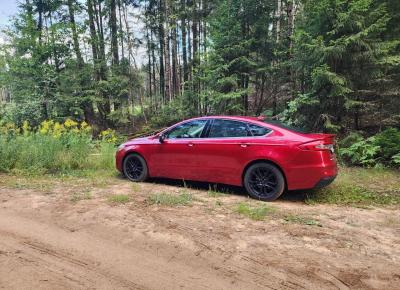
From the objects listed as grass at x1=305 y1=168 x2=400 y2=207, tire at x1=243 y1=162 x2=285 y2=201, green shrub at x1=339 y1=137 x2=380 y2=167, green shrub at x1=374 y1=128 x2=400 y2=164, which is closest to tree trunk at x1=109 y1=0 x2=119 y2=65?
green shrub at x1=339 y1=137 x2=380 y2=167

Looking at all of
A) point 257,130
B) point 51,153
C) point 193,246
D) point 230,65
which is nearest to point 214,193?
point 257,130

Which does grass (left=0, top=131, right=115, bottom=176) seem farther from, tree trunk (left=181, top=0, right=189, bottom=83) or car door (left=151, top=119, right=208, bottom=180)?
tree trunk (left=181, top=0, right=189, bottom=83)

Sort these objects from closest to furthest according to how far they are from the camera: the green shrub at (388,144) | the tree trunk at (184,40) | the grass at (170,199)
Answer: the grass at (170,199)
the green shrub at (388,144)
the tree trunk at (184,40)

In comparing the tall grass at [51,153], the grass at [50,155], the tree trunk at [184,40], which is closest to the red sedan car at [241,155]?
the grass at [50,155]

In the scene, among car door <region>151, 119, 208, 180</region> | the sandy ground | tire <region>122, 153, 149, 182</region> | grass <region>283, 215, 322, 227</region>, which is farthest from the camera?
tire <region>122, 153, 149, 182</region>

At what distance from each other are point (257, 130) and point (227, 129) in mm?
620

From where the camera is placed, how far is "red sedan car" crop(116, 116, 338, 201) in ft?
16.8

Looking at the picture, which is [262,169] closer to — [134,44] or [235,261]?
[235,261]

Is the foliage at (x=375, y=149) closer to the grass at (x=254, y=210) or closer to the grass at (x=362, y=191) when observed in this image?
the grass at (x=362, y=191)

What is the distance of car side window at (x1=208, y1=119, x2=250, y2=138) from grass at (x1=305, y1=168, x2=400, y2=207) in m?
1.70

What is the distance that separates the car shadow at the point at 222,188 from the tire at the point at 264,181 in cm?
32

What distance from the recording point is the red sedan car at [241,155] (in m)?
5.13

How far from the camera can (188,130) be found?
21.2ft

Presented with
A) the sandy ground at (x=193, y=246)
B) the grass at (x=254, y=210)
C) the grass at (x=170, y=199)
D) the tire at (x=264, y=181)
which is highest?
the tire at (x=264, y=181)
